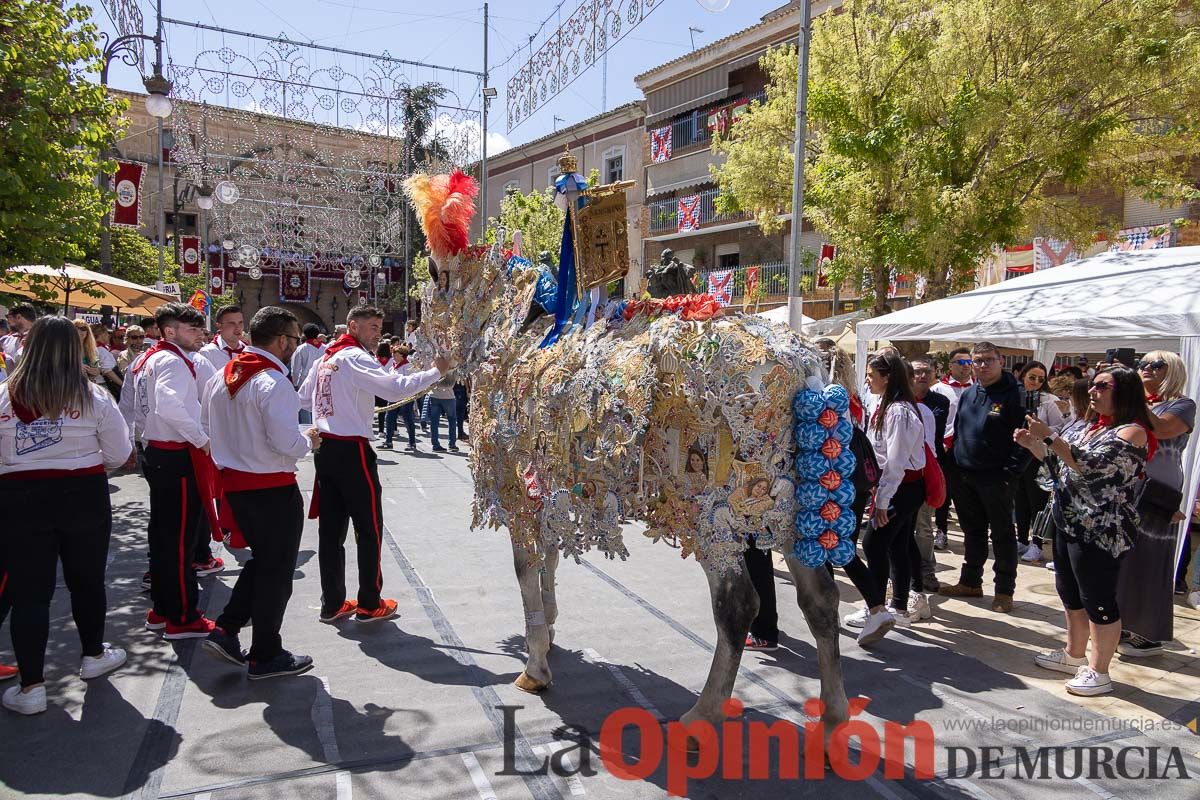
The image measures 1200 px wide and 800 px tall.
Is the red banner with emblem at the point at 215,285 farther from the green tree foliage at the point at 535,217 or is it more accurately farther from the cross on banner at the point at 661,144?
the cross on banner at the point at 661,144

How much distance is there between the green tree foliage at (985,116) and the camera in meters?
9.10

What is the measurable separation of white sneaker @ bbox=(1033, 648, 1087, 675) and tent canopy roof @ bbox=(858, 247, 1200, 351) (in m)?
2.76

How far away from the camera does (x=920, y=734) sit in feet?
11.6

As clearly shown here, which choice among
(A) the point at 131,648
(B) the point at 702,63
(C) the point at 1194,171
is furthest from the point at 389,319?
(A) the point at 131,648

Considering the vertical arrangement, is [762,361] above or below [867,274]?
below

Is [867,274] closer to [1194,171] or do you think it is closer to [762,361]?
[1194,171]

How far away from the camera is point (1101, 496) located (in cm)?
388

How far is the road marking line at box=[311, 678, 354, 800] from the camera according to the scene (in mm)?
3000

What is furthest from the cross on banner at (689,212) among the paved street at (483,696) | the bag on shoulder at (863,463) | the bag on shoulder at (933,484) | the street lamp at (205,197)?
the bag on shoulder at (863,463)

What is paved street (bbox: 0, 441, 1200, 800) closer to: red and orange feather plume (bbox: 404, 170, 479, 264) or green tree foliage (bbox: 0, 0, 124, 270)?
red and orange feather plume (bbox: 404, 170, 479, 264)

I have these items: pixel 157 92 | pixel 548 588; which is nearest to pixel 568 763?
pixel 548 588

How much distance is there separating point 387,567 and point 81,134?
15.6 ft

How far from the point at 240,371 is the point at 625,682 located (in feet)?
8.46

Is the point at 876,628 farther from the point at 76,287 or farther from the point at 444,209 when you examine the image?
the point at 76,287
